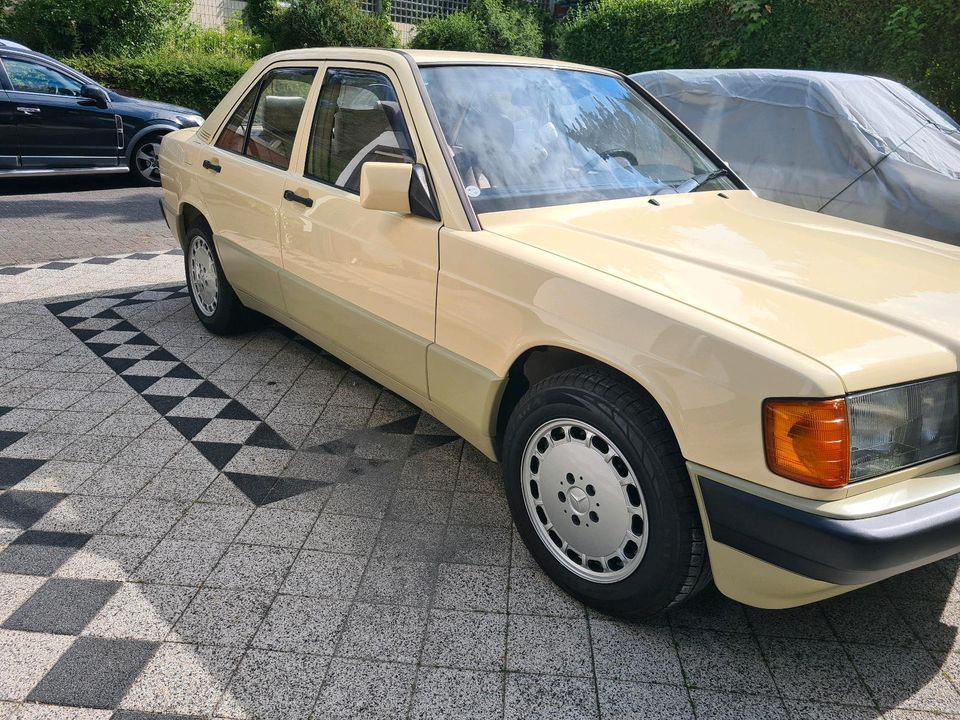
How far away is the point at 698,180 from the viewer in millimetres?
3654

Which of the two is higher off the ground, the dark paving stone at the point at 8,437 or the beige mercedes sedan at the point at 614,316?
the beige mercedes sedan at the point at 614,316

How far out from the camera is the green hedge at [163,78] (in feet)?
53.2

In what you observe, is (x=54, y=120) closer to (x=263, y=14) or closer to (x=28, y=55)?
(x=28, y=55)

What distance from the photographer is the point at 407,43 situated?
2742 cm

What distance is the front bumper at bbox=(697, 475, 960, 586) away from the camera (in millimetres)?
1988

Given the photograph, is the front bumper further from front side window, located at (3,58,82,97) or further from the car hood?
front side window, located at (3,58,82,97)

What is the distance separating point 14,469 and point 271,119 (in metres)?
2.07

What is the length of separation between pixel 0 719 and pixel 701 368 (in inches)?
81.1

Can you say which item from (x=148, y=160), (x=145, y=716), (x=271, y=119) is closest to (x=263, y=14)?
(x=148, y=160)

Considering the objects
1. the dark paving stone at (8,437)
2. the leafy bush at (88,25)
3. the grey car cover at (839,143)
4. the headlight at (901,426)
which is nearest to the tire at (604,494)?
the headlight at (901,426)

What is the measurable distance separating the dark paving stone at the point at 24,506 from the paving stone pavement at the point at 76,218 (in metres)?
4.39

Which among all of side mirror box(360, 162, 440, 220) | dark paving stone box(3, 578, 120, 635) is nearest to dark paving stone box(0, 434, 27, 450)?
dark paving stone box(3, 578, 120, 635)

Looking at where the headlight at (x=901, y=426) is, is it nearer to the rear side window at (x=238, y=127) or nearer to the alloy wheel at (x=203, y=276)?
the rear side window at (x=238, y=127)

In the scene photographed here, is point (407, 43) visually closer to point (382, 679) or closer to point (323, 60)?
point (323, 60)
